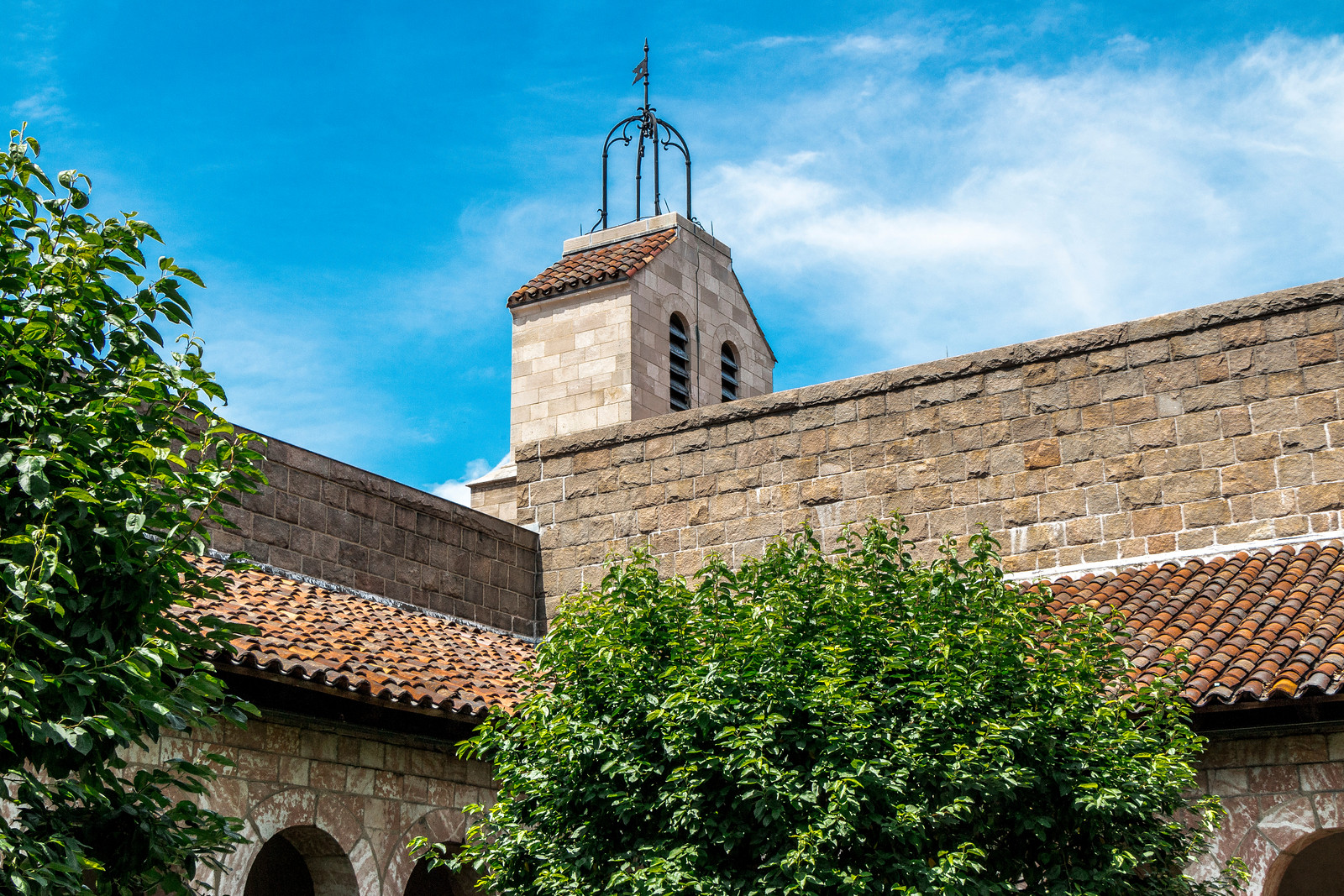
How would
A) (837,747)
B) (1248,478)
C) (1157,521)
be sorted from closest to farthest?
(837,747) < (1248,478) < (1157,521)

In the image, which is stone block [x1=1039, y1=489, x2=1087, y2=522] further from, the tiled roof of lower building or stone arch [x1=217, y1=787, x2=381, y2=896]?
stone arch [x1=217, y1=787, x2=381, y2=896]

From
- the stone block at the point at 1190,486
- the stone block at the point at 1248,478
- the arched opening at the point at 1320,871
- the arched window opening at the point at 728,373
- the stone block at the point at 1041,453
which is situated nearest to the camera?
the stone block at the point at 1248,478

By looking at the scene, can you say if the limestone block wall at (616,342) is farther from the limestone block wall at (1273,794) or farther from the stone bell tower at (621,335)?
the limestone block wall at (1273,794)

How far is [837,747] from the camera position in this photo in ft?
20.5

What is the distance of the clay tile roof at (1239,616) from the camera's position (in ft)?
26.5

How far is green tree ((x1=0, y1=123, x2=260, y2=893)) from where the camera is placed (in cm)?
446

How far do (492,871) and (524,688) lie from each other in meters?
1.12

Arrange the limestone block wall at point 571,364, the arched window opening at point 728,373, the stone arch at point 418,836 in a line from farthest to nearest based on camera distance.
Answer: the arched window opening at point 728,373 → the limestone block wall at point 571,364 → the stone arch at point 418,836

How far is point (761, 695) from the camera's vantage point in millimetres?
6414

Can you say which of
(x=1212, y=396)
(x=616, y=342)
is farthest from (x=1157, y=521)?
(x=616, y=342)

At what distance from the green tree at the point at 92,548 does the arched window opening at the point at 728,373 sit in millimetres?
16651

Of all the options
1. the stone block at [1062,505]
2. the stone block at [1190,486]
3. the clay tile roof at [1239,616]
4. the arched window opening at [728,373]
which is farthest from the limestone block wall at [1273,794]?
the arched window opening at [728,373]

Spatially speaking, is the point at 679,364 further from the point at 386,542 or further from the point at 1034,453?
the point at 1034,453

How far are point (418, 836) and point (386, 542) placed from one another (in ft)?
10.4
